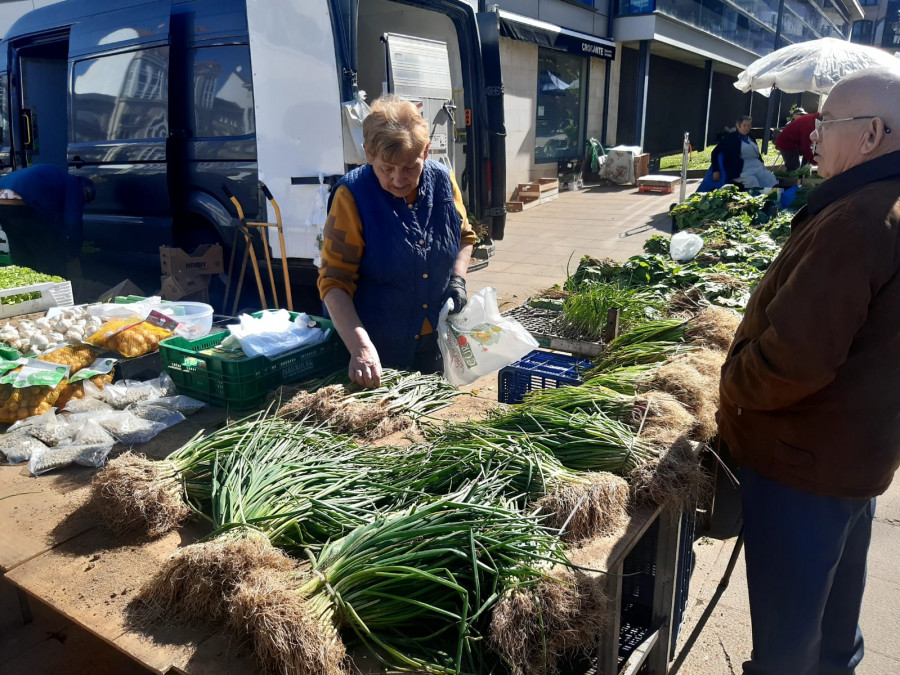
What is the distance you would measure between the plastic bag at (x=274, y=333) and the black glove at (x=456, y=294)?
56 cm

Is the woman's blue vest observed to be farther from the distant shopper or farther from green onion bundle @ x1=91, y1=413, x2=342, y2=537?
the distant shopper

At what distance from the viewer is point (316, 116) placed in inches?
192

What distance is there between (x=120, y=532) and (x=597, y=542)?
4.13 feet

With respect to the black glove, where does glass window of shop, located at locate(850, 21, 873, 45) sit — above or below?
above

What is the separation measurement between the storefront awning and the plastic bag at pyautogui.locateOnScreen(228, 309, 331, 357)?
10.5 m

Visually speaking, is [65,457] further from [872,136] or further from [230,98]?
[230,98]

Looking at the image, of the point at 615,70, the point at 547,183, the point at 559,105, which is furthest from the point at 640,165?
the point at 547,183

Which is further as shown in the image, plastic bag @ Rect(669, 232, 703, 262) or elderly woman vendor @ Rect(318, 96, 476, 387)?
plastic bag @ Rect(669, 232, 703, 262)

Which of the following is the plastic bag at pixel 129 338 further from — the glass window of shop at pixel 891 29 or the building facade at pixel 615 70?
the glass window of shop at pixel 891 29

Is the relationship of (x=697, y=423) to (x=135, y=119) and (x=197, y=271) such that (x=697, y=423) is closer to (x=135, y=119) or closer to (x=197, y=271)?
(x=197, y=271)

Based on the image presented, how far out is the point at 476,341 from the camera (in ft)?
9.90

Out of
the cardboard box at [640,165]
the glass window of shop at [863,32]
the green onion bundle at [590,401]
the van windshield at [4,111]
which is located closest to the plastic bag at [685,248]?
the green onion bundle at [590,401]

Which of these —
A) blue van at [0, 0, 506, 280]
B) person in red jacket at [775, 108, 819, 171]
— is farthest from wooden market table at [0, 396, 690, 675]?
person in red jacket at [775, 108, 819, 171]

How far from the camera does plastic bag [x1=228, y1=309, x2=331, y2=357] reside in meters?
2.69
